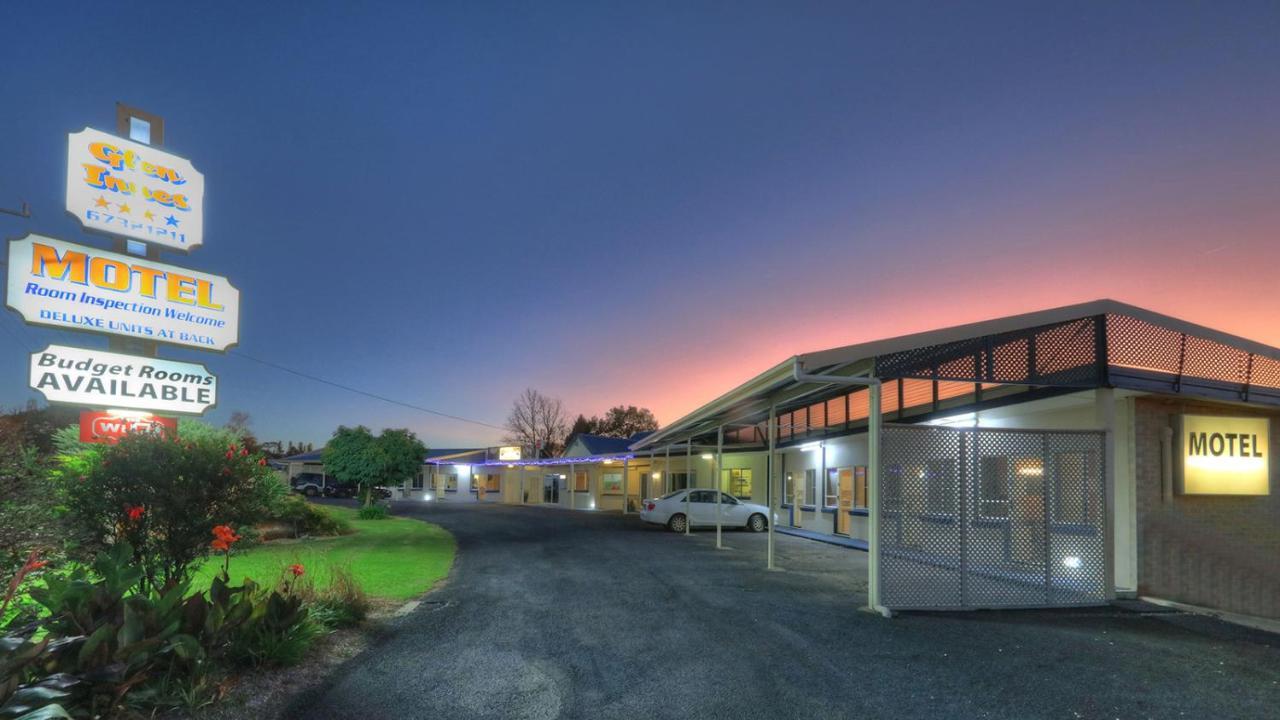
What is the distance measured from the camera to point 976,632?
23.3 ft

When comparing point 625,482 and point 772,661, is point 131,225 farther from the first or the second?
point 625,482

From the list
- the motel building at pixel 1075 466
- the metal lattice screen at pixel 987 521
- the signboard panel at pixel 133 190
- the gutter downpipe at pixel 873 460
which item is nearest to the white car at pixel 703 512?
the motel building at pixel 1075 466

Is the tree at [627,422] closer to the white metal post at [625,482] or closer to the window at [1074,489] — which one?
the white metal post at [625,482]

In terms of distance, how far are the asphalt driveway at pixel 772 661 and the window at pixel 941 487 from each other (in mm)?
1239

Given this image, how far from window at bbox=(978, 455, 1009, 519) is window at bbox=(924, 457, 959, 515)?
0.54m

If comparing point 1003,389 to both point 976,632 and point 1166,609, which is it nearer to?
point 1166,609

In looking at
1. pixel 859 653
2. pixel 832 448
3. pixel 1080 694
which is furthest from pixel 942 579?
pixel 832 448

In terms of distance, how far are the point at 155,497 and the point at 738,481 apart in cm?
2128

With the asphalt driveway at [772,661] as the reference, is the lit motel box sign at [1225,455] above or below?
above

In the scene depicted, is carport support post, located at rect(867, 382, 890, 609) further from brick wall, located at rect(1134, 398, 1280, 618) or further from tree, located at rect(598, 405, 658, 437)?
tree, located at rect(598, 405, 658, 437)

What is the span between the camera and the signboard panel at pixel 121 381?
8.00 metres

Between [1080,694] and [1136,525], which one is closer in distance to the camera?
[1080,694]

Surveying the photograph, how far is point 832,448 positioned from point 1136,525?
9.30 metres

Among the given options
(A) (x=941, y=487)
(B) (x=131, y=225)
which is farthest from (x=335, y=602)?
(A) (x=941, y=487)
